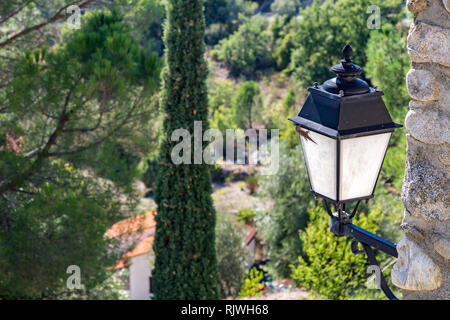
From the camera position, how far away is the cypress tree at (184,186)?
24.5ft

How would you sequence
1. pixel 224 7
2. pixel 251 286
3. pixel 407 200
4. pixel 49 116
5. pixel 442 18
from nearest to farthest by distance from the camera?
1. pixel 442 18
2. pixel 407 200
3. pixel 49 116
4. pixel 251 286
5. pixel 224 7

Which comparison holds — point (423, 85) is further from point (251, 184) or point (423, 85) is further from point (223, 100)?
point (223, 100)

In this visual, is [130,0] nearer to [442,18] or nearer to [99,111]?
[99,111]

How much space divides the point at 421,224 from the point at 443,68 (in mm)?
493

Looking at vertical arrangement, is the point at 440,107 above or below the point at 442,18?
below

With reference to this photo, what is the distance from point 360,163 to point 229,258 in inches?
361

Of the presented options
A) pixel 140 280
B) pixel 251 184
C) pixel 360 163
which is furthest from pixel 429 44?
pixel 251 184

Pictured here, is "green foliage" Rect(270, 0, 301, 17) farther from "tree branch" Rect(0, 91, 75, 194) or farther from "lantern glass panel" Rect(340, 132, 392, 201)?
"lantern glass panel" Rect(340, 132, 392, 201)

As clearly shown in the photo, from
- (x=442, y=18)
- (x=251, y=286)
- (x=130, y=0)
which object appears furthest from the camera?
(x=251, y=286)

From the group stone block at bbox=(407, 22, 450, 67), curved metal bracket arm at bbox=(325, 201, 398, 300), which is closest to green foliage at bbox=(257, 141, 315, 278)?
curved metal bracket arm at bbox=(325, 201, 398, 300)

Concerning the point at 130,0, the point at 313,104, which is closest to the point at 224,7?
the point at 130,0

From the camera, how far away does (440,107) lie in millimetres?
1651

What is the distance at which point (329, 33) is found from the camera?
21234 mm

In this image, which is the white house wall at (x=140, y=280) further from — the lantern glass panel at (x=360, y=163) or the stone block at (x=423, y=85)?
the stone block at (x=423, y=85)
